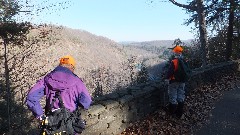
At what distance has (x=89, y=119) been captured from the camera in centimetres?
568

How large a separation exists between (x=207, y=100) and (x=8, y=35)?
42.1 feet

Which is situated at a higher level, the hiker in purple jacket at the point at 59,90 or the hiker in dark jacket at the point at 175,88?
the hiker in purple jacket at the point at 59,90

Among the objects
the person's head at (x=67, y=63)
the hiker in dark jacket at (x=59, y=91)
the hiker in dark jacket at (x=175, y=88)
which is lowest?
the hiker in dark jacket at (x=175, y=88)

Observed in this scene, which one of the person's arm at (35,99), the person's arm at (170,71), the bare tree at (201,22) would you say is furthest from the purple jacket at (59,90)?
the bare tree at (201,22)

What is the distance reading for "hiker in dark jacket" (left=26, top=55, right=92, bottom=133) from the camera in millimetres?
4168

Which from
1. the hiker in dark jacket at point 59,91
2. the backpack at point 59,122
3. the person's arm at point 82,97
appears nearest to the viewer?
the backpack at point 59,122

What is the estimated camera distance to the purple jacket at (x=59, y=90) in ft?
13.7

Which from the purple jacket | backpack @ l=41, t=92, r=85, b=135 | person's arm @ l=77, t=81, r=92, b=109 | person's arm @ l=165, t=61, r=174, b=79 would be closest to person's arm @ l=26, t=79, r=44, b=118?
the purple jacket

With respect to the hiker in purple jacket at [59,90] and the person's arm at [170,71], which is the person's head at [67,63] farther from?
the person's arm at [170,71]

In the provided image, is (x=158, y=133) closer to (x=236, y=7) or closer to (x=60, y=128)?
(x=60, y=128)

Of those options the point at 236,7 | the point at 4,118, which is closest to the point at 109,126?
the point at 236,7

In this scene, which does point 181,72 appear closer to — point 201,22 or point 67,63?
point 67,63

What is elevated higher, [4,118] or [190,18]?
[190,18]

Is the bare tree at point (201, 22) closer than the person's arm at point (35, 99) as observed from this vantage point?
No
